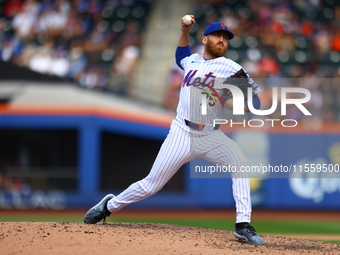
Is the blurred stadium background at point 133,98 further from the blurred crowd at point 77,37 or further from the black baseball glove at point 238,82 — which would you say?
the black baseball glove at point 238,82

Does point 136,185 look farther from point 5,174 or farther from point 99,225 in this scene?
point 5,174

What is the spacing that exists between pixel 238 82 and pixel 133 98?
7.23m

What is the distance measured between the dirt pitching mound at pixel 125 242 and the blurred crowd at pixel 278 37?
22.7 ft

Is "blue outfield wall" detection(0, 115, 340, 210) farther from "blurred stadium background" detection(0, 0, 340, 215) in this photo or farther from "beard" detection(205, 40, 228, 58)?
"beard" detection(205, 40, 228, 58)

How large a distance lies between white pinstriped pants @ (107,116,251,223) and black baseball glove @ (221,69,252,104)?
311 millimetres

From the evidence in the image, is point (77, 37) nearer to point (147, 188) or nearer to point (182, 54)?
point (182, 54)

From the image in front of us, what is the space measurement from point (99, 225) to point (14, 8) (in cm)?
1216

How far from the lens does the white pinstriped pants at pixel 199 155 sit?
405 centimetres

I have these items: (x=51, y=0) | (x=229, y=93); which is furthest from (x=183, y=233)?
(x=51, y=0)

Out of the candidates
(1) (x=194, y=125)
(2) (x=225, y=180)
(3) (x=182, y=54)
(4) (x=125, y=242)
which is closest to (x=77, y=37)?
(2) (x=225, y=180)

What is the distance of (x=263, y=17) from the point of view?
45.2 feet

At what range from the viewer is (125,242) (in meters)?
3.84

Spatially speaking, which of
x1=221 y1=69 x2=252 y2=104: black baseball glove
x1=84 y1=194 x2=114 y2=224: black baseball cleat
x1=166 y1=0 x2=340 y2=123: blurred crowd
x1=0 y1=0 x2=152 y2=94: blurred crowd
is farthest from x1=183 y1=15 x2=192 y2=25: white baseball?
x1=0 y1=0 x2=152 y2=94: blurred crowd

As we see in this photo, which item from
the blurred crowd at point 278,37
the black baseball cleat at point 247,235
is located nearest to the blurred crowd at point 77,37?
the blurred crowd at point 278,37
